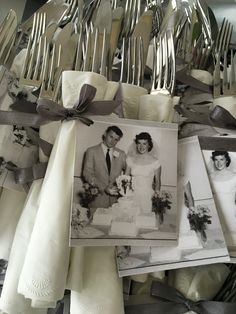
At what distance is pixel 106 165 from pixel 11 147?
0.35 ft

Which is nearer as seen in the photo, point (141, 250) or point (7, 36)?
point (141, 250)

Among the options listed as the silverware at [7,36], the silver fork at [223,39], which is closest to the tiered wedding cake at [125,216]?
the silverware at [7,36]

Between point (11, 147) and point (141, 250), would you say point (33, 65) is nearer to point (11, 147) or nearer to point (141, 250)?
point (11, 147)

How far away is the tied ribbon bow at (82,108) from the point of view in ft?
1.15

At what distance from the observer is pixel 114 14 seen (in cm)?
56

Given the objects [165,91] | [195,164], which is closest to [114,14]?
[165,91]

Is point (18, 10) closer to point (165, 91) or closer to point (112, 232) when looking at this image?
point (165, 91)

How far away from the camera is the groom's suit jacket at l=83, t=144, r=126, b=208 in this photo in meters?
0.34

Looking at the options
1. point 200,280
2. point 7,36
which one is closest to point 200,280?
point 200,280

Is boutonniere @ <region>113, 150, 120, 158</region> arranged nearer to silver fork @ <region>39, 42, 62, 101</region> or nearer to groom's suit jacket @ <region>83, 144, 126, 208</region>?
groom's suit jacket @ <region>83, 144, 126, 208</region>

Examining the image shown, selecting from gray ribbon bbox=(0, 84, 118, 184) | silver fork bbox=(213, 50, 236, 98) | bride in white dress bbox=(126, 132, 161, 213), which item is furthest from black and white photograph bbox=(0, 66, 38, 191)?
silver fork bbox=(213, 50, 236, 98)

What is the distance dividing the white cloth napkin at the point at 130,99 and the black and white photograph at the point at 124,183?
0.04 m

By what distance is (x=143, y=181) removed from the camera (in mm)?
350

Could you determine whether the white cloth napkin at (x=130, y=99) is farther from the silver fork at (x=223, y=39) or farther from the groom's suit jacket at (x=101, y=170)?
the silver fork at (x=223, y=39)
